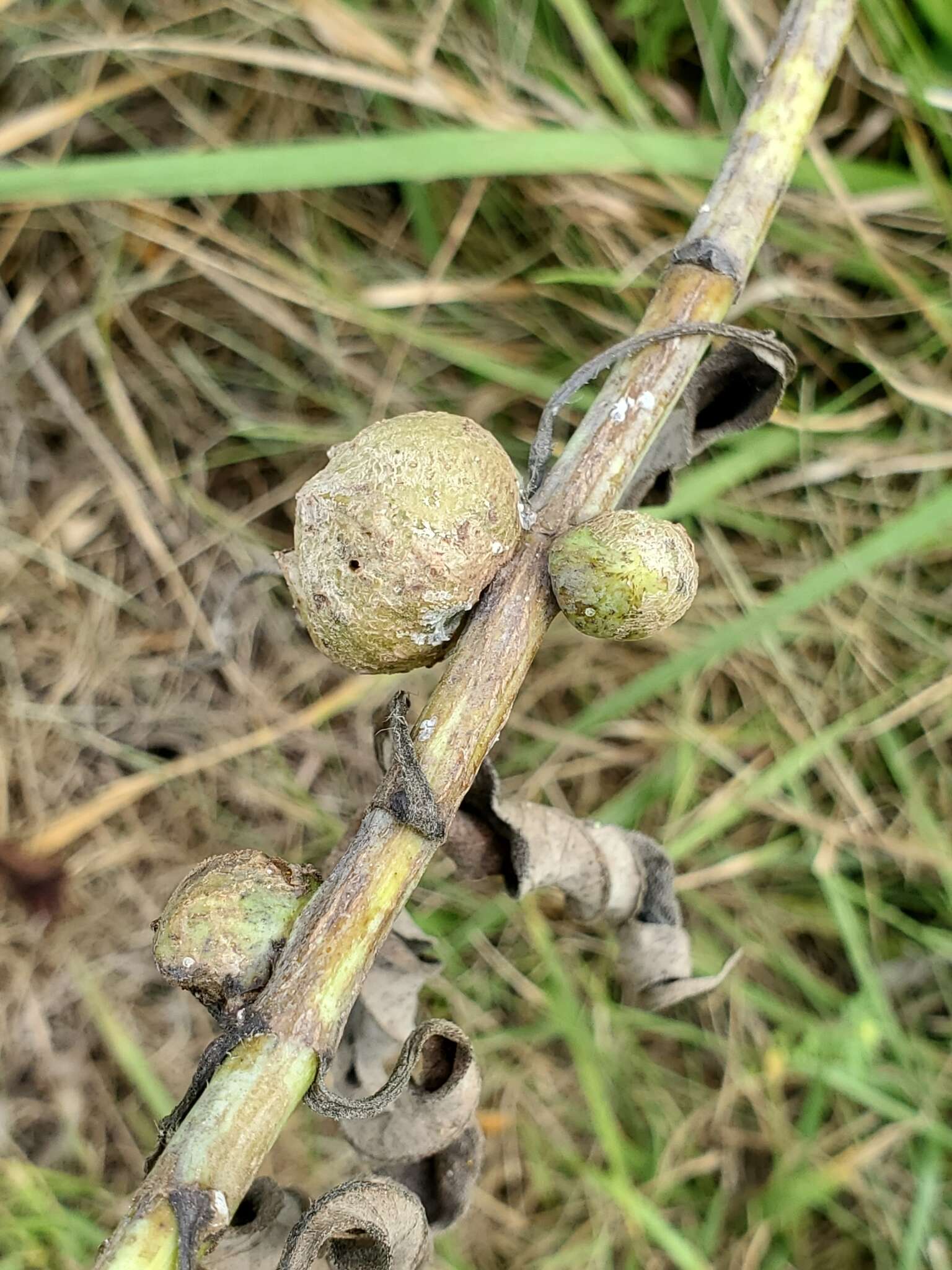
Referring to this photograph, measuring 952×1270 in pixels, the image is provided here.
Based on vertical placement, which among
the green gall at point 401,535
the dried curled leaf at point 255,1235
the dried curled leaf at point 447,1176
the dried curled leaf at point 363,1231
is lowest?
the dried curled leaf at point 447,1176

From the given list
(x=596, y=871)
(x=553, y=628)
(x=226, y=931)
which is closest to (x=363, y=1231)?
(x=226, y=931)

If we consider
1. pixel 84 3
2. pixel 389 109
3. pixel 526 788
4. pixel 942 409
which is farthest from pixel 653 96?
pixel 526 788

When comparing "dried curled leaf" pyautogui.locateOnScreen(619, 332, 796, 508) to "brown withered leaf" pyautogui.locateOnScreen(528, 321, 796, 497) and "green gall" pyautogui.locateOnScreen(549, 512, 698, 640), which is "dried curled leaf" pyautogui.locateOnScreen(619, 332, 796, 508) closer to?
"brown withered leaf" pyautogui.locateOnScreen(528, 321, 796, 497)

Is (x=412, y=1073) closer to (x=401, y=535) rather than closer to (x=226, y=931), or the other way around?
(x=226, y=931)

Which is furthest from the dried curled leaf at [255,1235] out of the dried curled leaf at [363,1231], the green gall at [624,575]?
the green gall at [624,575]

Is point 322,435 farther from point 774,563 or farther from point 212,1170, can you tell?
point 212,1170

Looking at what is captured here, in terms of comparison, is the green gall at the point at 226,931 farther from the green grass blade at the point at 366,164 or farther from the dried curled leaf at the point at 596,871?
the green grass blade at the point at 366,164

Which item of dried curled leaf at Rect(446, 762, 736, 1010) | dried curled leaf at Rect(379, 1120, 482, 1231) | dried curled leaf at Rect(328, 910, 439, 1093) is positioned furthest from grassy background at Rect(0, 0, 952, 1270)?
dried curled leaf at Rect(379, 1120, 482, 1231)
